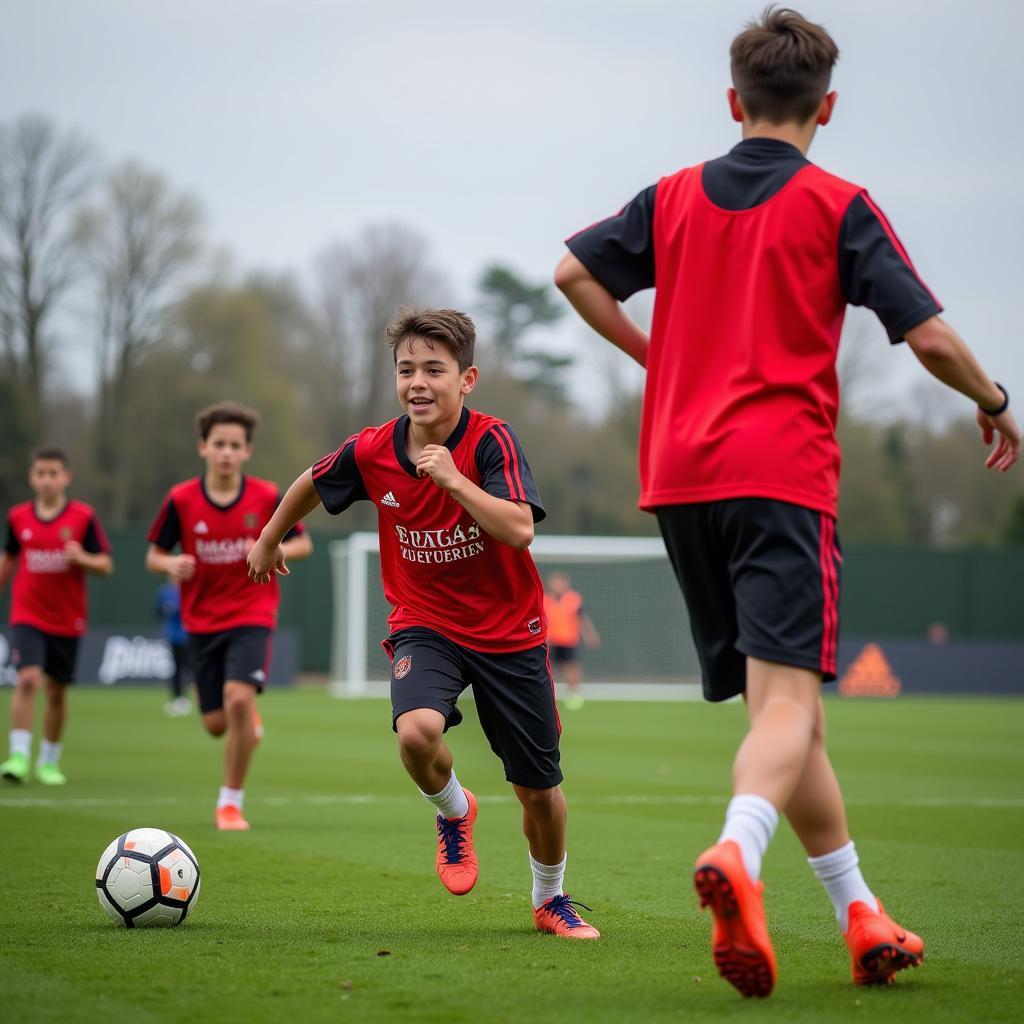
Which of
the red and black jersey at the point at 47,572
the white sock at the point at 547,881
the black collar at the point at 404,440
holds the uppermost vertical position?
→ the black collar at the point at 404,440

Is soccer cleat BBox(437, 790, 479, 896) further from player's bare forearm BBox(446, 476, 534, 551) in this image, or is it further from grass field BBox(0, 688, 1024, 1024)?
player's bare forearm BBox(446, 476, 534, 551)

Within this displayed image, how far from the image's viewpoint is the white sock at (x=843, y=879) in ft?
13.6

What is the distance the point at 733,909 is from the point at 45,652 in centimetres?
837

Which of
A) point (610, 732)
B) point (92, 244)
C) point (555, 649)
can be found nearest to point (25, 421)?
point (92, 244)

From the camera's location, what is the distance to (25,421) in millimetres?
37906

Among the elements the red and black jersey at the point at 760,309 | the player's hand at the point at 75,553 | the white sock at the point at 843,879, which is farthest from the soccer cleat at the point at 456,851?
the player's hand at the point at 75,553

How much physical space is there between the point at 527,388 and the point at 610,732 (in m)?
34.0

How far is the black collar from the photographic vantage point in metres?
5.20

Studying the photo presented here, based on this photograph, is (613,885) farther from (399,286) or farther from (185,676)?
(399,286)

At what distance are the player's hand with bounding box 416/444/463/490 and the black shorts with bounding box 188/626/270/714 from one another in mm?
4040

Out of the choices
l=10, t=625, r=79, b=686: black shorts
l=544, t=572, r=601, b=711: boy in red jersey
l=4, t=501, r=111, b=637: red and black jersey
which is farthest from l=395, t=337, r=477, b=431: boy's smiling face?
l=544, t=572, r=601, b=711: boy in red jersey

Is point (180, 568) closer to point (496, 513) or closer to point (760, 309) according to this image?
point (496, 513)

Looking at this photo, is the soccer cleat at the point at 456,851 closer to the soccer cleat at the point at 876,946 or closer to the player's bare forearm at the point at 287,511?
the player's bare forearm at the point at 287,511

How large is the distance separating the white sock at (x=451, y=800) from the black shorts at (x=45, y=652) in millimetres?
6290
